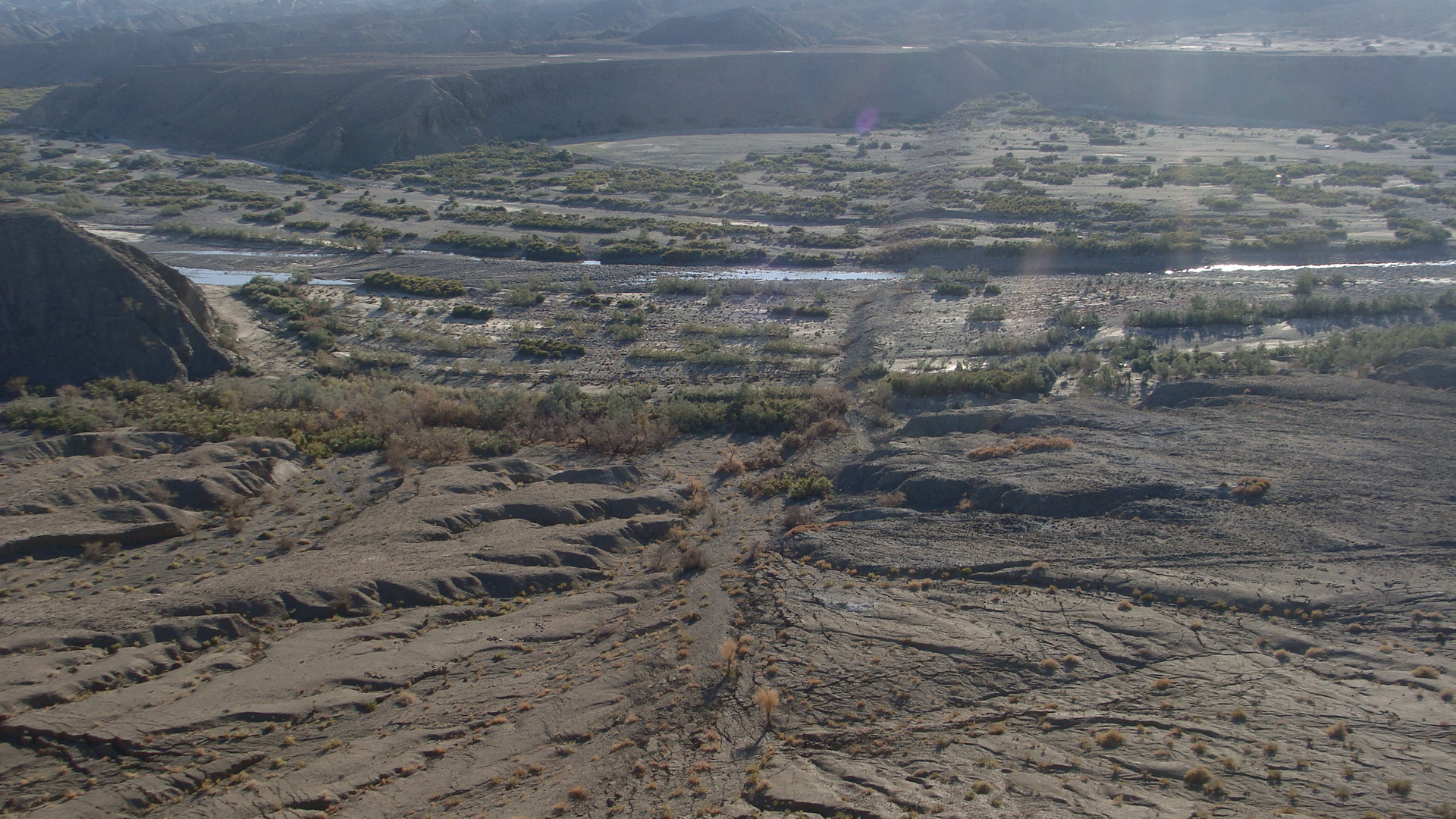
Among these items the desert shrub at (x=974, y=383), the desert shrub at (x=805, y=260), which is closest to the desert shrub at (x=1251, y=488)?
the desert shrub at (x=974, y=383)

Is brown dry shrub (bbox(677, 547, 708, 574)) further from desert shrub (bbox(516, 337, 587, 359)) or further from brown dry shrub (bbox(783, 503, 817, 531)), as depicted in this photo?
A: desert shrub (bbox(516, 337, 587, 359))

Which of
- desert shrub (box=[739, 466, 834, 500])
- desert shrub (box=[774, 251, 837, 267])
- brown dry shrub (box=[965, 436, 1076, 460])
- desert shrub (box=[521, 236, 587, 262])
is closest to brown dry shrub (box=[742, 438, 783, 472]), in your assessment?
desert shrub (box=[739, 466, 834, 500])

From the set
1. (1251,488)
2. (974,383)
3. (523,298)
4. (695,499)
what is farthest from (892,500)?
(523,298)

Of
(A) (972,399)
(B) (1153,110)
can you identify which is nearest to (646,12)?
(B) (1153,110)

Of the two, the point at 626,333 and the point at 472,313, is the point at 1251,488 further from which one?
the point at 472,313

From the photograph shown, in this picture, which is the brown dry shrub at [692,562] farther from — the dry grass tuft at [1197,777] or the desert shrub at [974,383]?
the desert shrub at [974,383]
